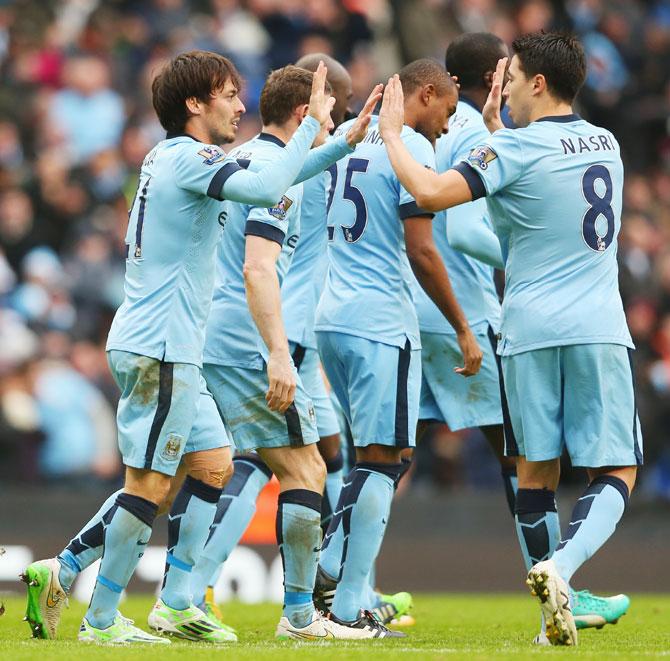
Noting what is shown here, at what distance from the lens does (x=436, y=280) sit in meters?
6.62

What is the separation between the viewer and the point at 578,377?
5.86 metres

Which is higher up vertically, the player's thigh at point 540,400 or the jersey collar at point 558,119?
the jersey collar at point 558,119

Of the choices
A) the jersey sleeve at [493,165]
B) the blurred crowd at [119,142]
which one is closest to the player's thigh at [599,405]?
the jersey sleeve at [493,165]

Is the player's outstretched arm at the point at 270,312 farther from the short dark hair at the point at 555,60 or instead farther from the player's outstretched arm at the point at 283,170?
the short dark hair at the point at 555,60

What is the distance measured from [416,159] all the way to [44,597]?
2487mm

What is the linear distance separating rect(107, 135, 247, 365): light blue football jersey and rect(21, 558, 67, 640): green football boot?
987 mm

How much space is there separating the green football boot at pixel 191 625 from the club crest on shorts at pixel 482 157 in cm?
223

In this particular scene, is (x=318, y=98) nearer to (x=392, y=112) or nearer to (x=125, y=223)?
(x=392, y=112)

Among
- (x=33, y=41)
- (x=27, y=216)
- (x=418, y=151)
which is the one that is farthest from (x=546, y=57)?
(x=33, y=41)

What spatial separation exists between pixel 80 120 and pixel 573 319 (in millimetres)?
9640

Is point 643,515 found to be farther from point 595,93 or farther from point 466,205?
point 595,93

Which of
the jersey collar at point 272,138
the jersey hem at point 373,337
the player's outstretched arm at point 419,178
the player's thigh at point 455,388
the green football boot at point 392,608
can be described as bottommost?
the green football boot at point 392,608

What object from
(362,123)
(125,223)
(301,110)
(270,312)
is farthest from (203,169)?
(125,223)

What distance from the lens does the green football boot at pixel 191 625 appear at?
6191 millimetres
